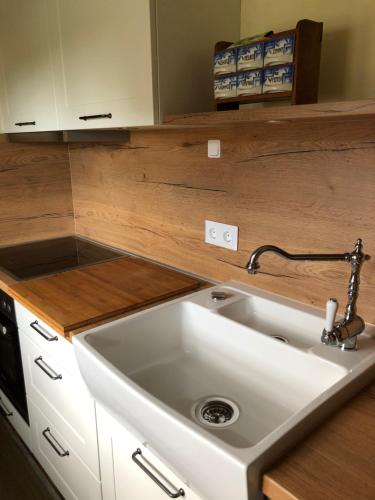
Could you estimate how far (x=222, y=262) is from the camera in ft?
4.91

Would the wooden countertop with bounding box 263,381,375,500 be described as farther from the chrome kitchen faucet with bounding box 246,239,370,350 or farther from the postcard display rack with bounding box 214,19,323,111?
the postcard display rack with bounding box 214,19,323,111

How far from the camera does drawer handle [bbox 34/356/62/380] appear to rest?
4.69ft

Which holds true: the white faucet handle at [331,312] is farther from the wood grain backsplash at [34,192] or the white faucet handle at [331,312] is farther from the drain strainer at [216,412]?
the wood grain backsplash at [34,192]

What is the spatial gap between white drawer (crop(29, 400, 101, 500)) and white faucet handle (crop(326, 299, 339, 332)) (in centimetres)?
96

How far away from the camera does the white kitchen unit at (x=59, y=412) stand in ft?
4.30

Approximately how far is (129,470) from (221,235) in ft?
2.66

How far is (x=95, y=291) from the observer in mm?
1483

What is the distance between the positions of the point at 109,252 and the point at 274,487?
153 cm

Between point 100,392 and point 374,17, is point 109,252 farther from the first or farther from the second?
point 374,17

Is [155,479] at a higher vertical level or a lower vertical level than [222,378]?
lower

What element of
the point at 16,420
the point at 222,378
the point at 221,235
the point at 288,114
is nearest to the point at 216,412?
the point at 222,378

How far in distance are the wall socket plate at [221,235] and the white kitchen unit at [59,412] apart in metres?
0.63

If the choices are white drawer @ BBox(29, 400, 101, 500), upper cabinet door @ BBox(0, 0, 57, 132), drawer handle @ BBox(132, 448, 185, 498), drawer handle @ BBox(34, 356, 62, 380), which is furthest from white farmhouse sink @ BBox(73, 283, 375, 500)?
upper cabinet door @ BBox(0, 0, 57, 132)

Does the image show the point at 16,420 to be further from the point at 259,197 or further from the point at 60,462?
the point at 259,197
